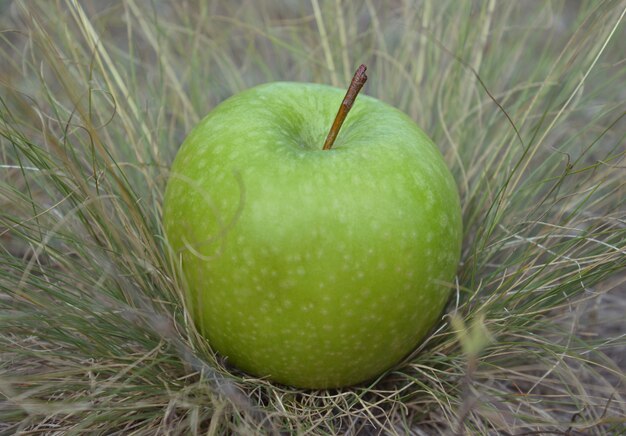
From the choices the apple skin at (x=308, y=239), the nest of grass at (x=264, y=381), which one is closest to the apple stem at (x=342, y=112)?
the apple skin at (x=308, y=239)

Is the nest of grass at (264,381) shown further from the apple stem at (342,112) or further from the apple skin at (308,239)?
the apple stem at (342,112)

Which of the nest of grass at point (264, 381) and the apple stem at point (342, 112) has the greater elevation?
the apple stem at point (342, 112)

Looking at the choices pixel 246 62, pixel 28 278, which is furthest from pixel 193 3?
pixel 28 278

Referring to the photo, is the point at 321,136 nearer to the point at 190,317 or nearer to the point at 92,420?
the point at 190,317

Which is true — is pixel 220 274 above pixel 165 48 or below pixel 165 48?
below

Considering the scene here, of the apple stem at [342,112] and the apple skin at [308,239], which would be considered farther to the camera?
the apple stem at [342,112]

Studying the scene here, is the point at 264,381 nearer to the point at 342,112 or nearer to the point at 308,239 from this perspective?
the point at 308,239

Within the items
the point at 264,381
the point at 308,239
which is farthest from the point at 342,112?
the point at 264,381

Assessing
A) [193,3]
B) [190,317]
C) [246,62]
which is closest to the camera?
[190,317]
